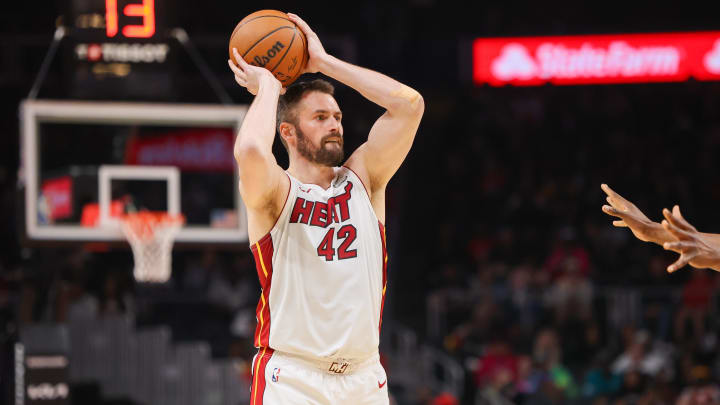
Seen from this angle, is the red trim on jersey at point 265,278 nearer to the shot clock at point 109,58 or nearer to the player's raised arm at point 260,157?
the player's raised arm at point 260,157

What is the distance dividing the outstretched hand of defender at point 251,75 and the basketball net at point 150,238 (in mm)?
5403

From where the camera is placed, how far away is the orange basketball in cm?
488

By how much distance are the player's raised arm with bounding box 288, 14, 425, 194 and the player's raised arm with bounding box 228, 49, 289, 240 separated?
313 millimetres

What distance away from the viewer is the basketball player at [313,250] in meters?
4.61

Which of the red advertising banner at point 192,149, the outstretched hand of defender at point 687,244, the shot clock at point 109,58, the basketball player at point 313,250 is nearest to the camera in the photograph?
the outstretched hand of defender at point 687,244

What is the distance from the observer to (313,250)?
468 cm

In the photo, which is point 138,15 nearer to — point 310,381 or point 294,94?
point 294,94

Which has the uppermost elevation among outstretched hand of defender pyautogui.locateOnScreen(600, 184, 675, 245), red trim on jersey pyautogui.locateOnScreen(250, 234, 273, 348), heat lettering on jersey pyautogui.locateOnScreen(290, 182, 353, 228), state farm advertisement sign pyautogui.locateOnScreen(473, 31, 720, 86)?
state farm advertisement sign pyautogui.locateOnScreen(473, 31, 720, 86)

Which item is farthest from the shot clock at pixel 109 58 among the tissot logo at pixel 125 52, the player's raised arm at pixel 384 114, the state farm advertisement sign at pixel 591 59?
the state farm advertisement sign at pixel 591 59

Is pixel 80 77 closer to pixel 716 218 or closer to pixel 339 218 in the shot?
pixel 339 218

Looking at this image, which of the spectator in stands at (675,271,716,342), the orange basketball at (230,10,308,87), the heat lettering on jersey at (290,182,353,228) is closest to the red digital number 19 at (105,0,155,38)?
the orange basketball at (230,10,308,87)

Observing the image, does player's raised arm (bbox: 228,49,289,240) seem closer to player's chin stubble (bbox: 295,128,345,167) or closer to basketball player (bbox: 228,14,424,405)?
basketball player (bbox: 228,14,424,405)

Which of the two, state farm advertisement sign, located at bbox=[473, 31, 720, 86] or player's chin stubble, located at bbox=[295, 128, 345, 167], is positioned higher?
state farm advertisement sign, located at bbox=[473, 31, 720, 86]

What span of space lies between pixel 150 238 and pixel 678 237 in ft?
22.2
